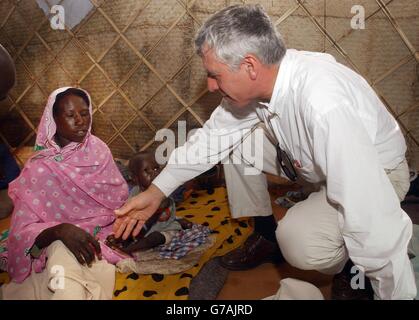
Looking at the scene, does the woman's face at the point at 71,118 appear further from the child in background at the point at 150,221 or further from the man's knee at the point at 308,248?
the man's knee at the point at 308,248

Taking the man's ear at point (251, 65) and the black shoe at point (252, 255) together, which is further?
the black shoe at point (252, 255)

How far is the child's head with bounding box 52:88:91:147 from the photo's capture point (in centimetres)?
128

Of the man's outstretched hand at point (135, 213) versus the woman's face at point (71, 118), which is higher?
the woman's face at point (71, 118)

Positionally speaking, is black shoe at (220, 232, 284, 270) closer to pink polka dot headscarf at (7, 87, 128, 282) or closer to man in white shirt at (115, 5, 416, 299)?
man in white shirt at (115, 5, 416, 299)

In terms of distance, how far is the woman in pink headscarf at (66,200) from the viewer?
1068mm

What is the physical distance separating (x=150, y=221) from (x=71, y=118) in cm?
44

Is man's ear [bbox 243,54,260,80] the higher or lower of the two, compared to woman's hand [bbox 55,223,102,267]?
higher

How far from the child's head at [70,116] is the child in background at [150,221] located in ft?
0.76

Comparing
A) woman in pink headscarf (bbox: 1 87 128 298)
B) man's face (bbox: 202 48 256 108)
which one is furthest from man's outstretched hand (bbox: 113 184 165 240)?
man's face (bbox: 202 48 256 108)

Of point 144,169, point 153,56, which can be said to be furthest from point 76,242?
point 153,56

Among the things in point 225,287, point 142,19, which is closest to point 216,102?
point 142,19

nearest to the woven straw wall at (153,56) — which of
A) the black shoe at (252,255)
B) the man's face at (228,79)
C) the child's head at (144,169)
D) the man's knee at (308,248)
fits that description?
the child's head at (144,169)

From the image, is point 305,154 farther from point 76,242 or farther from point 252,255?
point 76,242

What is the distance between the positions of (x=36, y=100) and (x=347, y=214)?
2.05 meters
